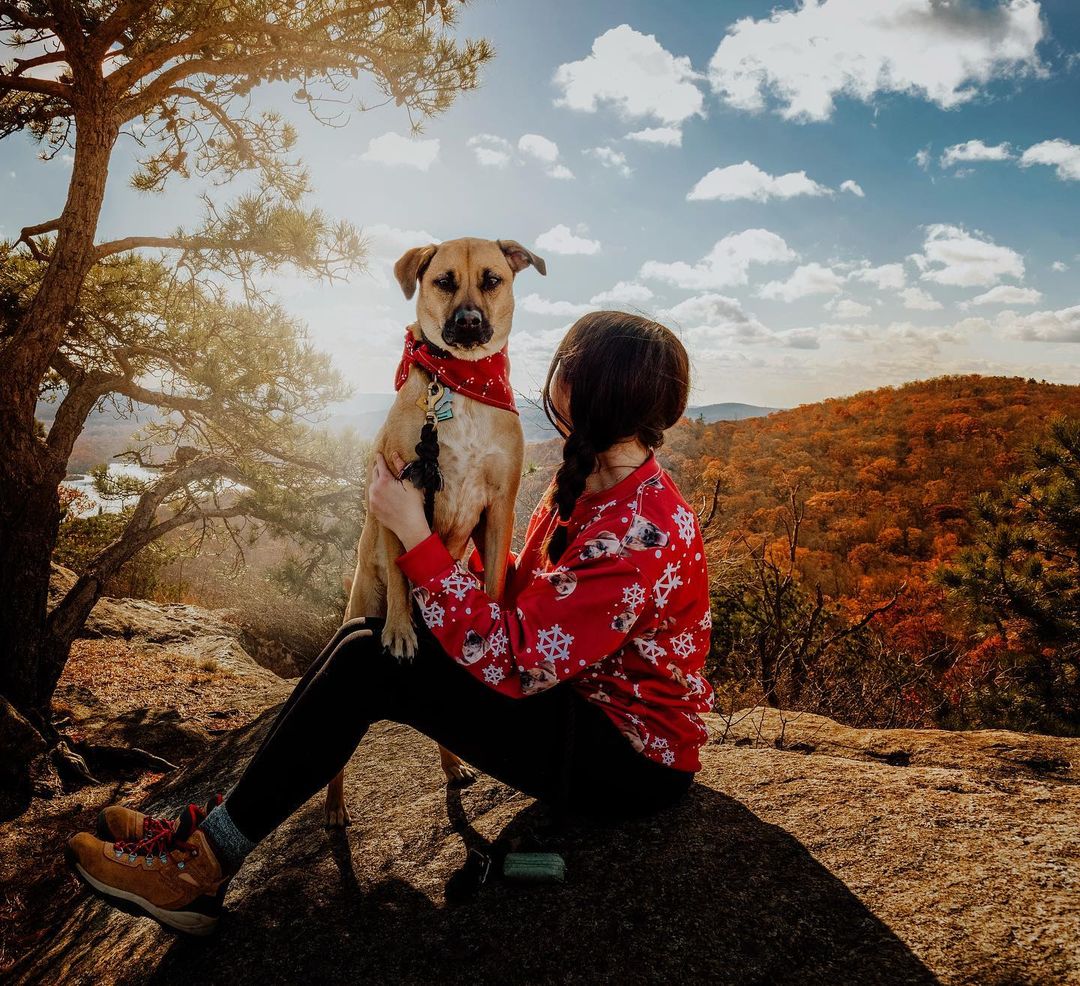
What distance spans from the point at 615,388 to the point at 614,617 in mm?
621

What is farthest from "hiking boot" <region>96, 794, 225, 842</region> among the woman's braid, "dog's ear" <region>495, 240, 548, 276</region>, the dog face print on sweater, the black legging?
"dog's ear" <region>495, 240, 548, 276</region>

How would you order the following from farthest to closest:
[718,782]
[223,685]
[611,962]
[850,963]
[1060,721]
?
[223,685] → [1060,721] → [718,782] → [611,962] → [850,963]

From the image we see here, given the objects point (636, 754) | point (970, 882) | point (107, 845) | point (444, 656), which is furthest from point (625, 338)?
point (107, 845)

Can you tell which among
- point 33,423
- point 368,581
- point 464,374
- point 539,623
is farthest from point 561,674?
point 33,423

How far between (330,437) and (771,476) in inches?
625

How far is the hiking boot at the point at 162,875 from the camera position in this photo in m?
1.61

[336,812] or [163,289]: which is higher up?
[163,289]

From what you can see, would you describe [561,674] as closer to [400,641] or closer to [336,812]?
[400,641]

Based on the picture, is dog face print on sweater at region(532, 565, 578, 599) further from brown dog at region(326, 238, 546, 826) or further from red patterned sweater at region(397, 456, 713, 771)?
brown dog at region(326, 238, 546, 826)

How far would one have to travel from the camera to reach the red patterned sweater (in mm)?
1518

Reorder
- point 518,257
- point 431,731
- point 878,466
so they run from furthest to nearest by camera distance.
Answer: point 878,466 < point 518,257 < point 431,731

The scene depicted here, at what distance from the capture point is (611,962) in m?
1.37

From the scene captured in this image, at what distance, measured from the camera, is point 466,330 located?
2324 millimetres

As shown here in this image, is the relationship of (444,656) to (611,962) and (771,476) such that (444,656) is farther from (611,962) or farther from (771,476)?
(771,476)
